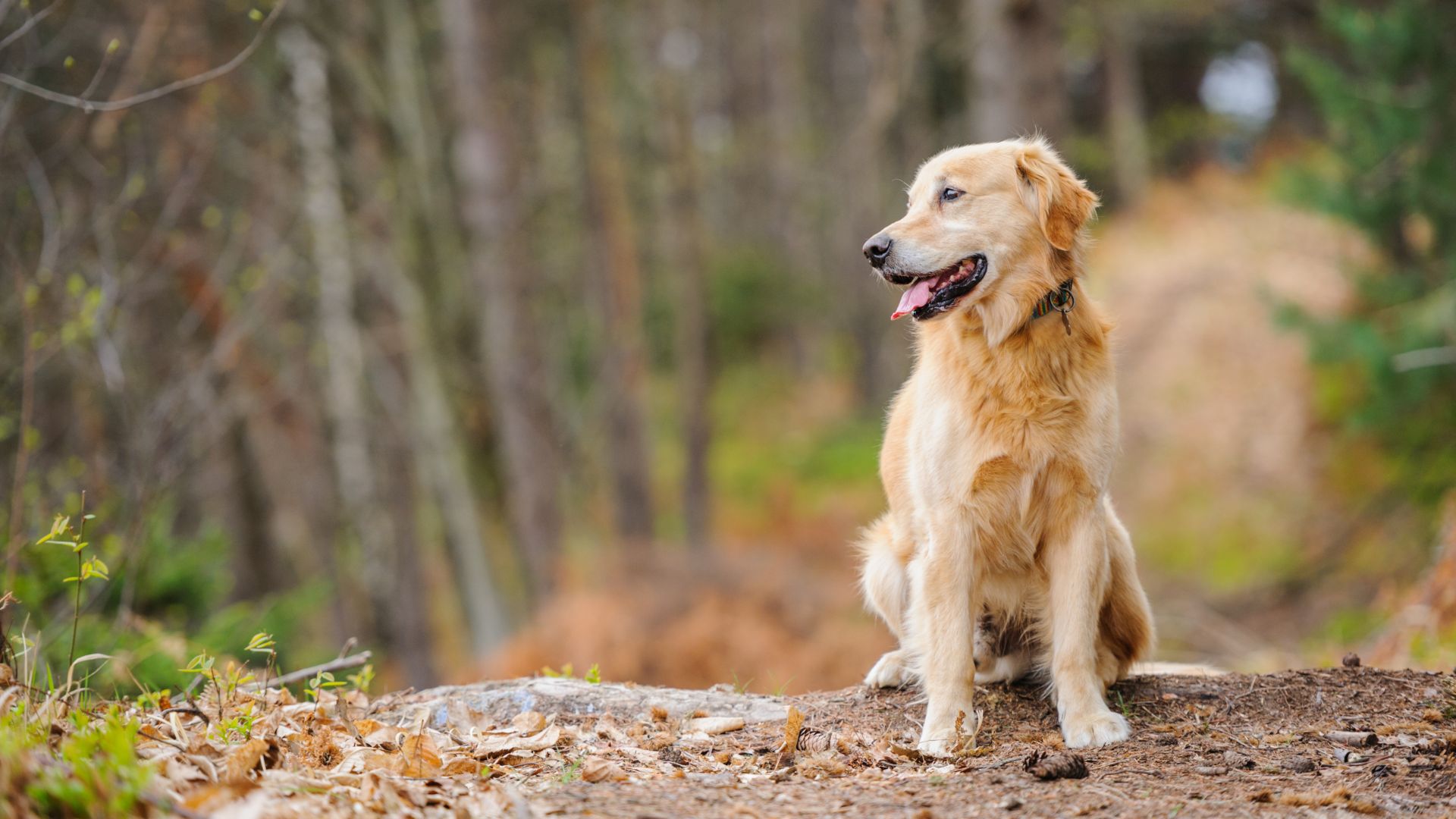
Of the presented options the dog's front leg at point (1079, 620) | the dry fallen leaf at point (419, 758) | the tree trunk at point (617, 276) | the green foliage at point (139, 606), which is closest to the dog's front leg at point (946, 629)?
the dog's front leg at point (1079, 620)

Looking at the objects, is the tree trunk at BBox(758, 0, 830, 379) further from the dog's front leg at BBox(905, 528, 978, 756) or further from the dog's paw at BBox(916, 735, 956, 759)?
the dog's paw at BBox(916, 735, 956, 759)

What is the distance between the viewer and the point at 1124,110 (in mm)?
22812

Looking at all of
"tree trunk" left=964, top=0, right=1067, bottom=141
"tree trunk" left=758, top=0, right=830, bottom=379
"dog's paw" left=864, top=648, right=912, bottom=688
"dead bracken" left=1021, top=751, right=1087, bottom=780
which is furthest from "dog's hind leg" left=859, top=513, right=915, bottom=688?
"tree trunk" left=758, top=0, right=830, bottom=379

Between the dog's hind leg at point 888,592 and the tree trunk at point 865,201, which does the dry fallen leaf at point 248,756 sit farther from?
the tree trunk at point 865,201

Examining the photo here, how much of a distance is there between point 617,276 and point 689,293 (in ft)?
3.72

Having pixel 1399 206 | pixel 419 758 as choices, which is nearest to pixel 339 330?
pixel 1399 206

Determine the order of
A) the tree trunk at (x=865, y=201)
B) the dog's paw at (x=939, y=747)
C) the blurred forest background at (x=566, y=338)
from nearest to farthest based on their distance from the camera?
1. the dog's paw at (x=939, y=747)
2. the blurred forest background at (x=566, y=338)
3. the tree trunk at (x=865, y=201)

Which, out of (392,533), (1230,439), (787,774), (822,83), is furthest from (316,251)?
(822,83)

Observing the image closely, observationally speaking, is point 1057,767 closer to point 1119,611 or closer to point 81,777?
point 1119,611

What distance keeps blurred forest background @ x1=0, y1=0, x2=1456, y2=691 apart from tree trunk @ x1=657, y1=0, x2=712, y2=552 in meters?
0.06

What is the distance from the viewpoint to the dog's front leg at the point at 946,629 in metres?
3.97

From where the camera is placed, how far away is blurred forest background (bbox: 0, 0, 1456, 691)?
7238 mm

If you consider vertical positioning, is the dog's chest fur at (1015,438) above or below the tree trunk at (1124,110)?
below

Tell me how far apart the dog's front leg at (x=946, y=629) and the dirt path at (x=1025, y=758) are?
16cm
